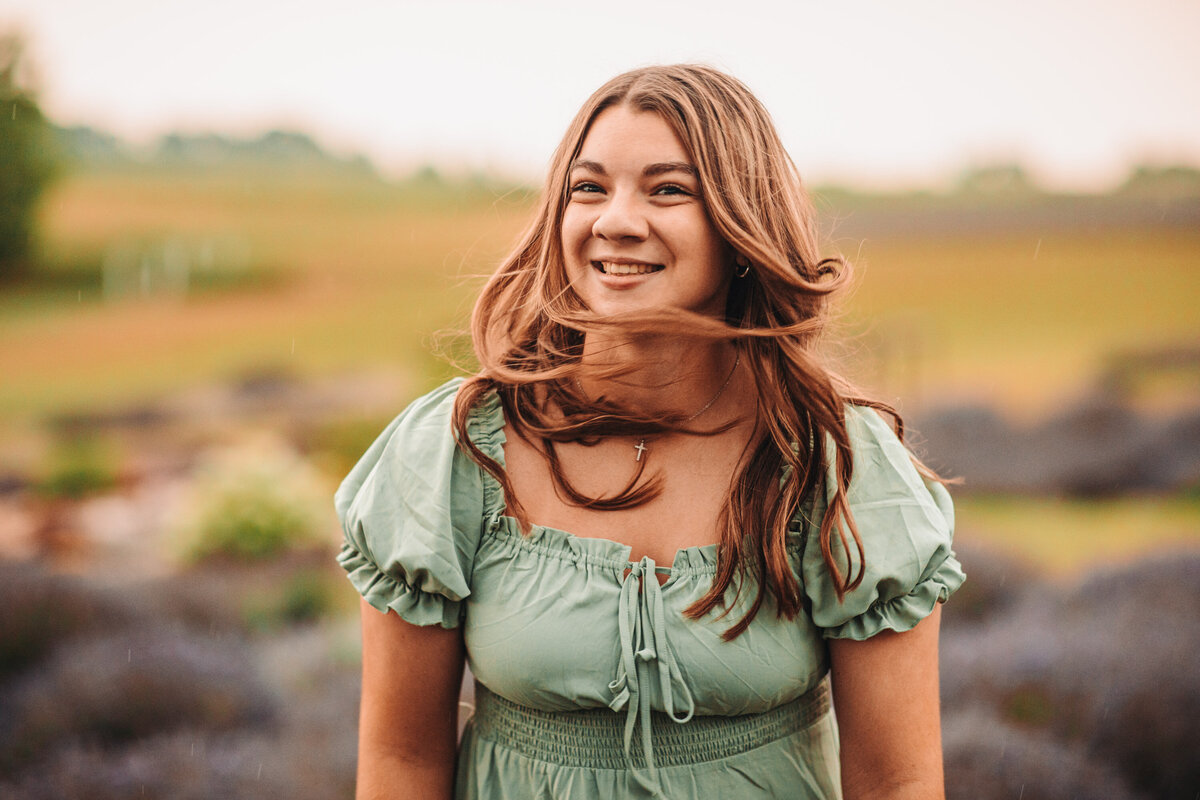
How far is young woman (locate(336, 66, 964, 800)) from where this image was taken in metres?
1.55

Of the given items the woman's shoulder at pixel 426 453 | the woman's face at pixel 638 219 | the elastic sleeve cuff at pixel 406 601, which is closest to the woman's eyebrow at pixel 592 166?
the woman's face at pixel 638 219

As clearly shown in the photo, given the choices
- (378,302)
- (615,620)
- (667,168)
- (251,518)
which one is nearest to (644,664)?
(615,620)

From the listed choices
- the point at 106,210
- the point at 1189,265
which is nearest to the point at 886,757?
the point at 1189,265

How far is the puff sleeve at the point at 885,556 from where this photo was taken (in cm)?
156

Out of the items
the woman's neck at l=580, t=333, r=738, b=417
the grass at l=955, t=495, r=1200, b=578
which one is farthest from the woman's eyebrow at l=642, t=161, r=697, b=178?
the grass at l=955, t=495, r=1200, b=578

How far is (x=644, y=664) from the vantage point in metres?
1.52

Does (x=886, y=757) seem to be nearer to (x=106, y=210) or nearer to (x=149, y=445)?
(x=149, y=445)

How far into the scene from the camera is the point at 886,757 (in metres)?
1.64

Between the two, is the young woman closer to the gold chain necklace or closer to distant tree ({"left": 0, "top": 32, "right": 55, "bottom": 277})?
the gold chain necklace

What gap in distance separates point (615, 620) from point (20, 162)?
29.9 ft

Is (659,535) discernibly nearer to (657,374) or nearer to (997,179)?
(657,374)

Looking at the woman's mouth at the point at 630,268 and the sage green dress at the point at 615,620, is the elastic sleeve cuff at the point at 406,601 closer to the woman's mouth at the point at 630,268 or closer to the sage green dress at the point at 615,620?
the sage green dress at the point at 615,620

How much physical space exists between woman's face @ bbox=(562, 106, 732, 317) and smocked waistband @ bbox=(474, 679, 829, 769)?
2.43 feet

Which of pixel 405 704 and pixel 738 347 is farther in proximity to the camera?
pixel 738 347
